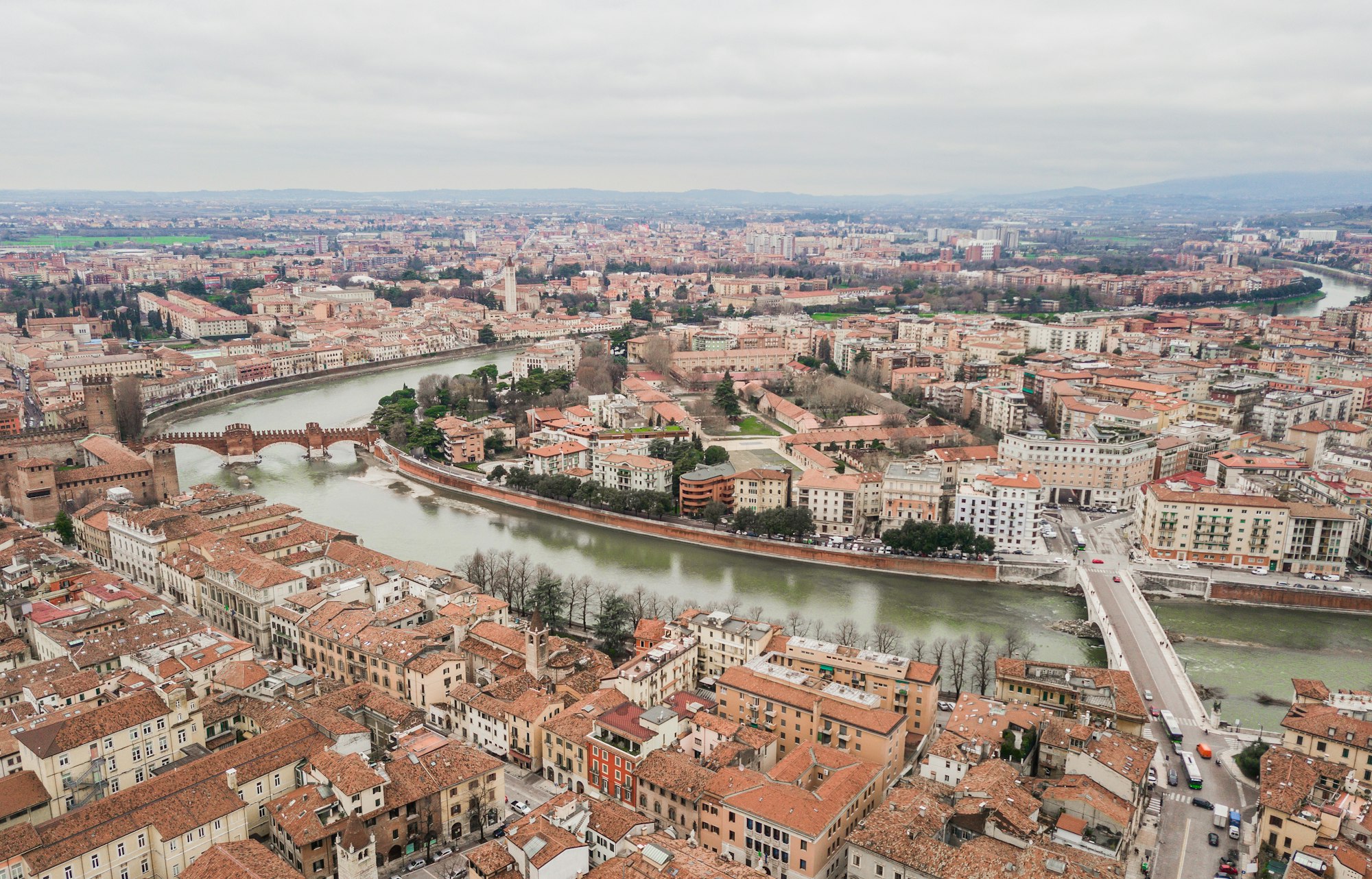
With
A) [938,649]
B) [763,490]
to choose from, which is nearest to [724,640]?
[938,649]

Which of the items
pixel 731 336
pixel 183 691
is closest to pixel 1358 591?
pixel 183 691

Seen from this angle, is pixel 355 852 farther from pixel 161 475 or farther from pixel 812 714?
pixel 161 475

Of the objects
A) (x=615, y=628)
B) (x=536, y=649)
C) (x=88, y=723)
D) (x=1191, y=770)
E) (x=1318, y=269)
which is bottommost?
(x=1191, y=770)

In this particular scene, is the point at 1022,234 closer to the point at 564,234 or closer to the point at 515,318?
the point at 564,234

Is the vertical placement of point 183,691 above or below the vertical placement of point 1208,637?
above

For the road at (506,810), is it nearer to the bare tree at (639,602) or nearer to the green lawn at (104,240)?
the bare tree at (639,602)

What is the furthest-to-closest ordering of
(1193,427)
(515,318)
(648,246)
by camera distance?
(648,246)
(515,318)
(1193,427)

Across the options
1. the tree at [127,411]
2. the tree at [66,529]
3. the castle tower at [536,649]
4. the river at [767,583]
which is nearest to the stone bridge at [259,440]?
the tree at [127,411]
